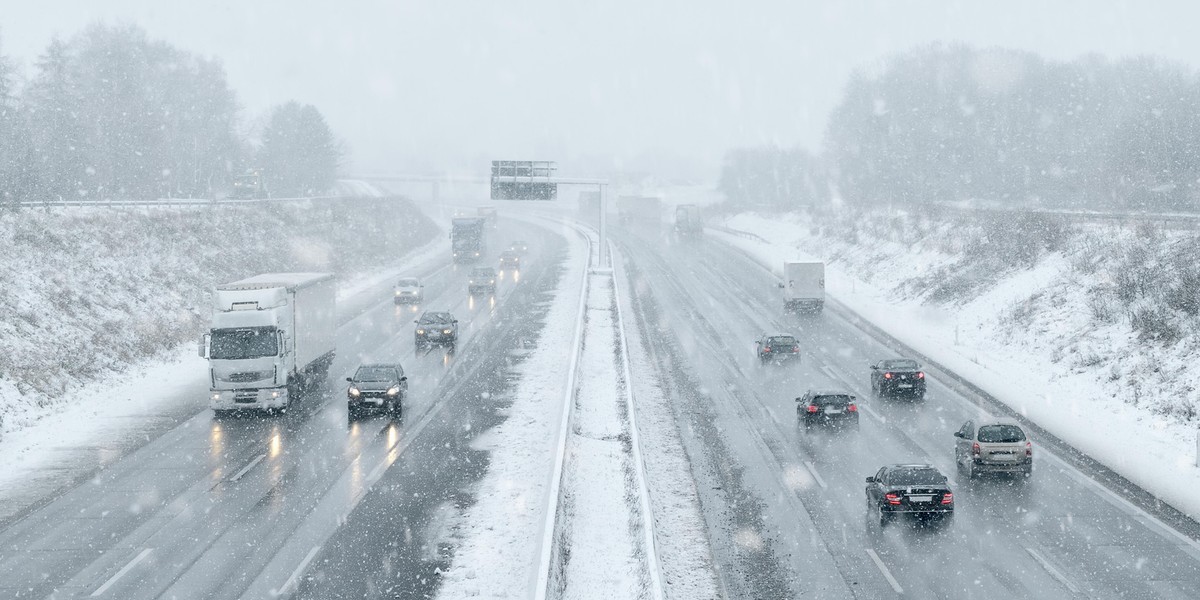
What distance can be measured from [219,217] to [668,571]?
53742mm

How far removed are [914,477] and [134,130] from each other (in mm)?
78508

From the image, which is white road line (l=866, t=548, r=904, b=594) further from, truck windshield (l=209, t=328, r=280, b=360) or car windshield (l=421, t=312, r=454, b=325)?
car windshield (l=421, t=312, r=454, b=325)

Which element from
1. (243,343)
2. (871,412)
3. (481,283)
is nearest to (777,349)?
(871,412)

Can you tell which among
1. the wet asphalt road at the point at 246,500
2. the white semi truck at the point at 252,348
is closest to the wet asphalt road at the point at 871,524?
the wet asphalt road at the point at 246,500

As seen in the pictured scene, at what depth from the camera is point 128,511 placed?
848 inches

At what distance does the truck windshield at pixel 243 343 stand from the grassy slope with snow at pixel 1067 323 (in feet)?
77.5

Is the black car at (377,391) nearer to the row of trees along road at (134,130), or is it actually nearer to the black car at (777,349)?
the black car at (777,349)

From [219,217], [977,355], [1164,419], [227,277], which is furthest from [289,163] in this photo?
[1164,419]

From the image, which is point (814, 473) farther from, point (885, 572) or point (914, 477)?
point (885, 572)

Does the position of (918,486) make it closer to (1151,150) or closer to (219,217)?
(219,217)

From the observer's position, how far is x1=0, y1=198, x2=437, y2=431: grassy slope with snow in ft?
110

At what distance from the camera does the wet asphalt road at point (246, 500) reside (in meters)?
17.7

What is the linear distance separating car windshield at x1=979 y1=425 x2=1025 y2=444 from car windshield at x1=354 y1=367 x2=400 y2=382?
17356 mm

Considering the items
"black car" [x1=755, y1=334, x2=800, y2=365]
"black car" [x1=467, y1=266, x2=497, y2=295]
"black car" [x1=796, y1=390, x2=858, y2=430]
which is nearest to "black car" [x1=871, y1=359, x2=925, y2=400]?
"black car" [x1=796, y1=390, x2=858, y2=430]
